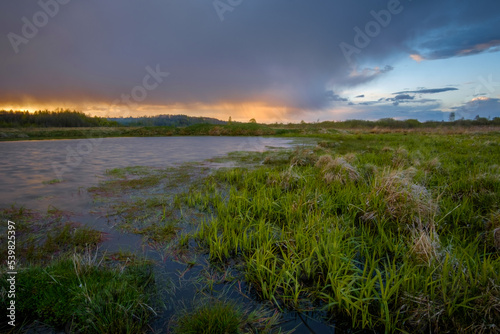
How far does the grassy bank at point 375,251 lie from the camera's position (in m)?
1.99

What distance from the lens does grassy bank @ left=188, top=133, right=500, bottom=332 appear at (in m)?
1.99

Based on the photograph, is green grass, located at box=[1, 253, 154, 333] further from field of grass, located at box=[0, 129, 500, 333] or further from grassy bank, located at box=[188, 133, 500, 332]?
grassy bank, located at box=[188, 133, 500, 332]

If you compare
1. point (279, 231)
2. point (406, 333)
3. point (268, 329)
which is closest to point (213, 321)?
point (268, 329)

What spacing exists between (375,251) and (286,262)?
124cm

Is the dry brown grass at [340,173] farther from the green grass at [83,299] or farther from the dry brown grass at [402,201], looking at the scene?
A: the green grass at [83,299]

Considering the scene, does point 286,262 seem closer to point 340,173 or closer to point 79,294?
point 79,294

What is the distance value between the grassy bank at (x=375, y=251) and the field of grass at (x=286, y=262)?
0.02 metres

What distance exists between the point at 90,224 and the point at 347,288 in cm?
419

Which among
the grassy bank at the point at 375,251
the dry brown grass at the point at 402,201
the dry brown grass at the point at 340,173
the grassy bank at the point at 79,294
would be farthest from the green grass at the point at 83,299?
the dry brown grass at the point at 340,173

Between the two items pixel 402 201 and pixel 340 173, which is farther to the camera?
pixel 340 173

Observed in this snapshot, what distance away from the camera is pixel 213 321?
5.98 feet

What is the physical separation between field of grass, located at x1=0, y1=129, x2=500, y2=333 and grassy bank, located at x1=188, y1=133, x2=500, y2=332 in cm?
2

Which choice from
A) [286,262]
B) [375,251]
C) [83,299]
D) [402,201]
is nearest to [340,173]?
[402,201]

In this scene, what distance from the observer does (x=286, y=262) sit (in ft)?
8.73
